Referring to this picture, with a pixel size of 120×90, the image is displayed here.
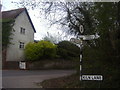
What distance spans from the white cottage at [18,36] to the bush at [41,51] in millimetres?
2301

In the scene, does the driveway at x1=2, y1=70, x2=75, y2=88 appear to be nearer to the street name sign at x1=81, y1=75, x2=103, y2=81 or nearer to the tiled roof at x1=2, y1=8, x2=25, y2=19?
the street name sign at x1=81, y1=75, x2=103, y2=81

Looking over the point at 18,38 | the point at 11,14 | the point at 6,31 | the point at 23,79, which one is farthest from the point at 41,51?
the point at 23,79

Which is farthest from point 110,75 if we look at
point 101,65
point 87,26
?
point 87,26

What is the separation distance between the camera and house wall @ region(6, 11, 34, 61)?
1319 inches

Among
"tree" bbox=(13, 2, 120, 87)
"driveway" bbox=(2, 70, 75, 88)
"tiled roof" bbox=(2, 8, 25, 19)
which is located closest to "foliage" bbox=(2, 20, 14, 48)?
"tiled roof" bbox=(2, 8, 25, 19)

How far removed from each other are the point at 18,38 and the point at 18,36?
31 centimetres

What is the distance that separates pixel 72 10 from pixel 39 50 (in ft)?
44.9

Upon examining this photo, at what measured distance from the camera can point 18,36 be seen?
34.9 meters

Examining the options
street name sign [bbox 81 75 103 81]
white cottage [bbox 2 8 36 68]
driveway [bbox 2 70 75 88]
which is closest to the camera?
street name sign [bbox 81 75 103 81]

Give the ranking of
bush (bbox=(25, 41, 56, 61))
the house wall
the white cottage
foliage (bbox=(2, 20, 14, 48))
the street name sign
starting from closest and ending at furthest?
the street name sign < bush (bbox=(25, 41, 56, 61)) < foliage (bbox=(2, 20, 14, 48)) < the white cottage < the house wall

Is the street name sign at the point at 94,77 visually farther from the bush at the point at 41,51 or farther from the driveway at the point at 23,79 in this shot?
the bush at the point at 41,51

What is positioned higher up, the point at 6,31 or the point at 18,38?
the point at 6,31

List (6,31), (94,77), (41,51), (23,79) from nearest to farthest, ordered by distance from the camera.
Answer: (94,77), (23,79), (41,51), (6,31)

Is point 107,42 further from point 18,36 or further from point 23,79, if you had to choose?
point 18,36
